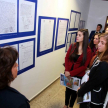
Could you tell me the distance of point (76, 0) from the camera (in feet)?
10.0

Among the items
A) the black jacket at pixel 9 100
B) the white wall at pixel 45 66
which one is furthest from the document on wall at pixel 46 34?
the black jacket at pixel 9 100

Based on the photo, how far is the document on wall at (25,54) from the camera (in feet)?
5.53

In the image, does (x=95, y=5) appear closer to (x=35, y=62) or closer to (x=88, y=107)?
(x=35, y=62)

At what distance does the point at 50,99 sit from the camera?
2338 millimetres

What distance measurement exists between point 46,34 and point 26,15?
64 cm

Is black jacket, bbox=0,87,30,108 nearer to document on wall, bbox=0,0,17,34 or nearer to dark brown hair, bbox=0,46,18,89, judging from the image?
dark brown hair, bbox=0,46,18,89

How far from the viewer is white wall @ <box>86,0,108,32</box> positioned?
4.10 m

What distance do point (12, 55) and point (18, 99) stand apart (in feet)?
0.98

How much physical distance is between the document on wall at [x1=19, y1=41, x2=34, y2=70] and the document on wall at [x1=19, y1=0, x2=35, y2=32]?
24 centimetres

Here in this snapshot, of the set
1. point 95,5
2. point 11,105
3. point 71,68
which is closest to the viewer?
point 11,105

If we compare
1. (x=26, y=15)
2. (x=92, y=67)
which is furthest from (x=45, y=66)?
(x=92, y=67)

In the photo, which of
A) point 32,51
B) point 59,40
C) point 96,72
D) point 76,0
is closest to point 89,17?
point 76,0

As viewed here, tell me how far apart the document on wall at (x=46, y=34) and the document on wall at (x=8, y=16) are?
24.7 inches

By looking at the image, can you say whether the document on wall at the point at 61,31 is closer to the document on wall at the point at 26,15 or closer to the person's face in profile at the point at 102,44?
the document on wall at the point at 26,15
